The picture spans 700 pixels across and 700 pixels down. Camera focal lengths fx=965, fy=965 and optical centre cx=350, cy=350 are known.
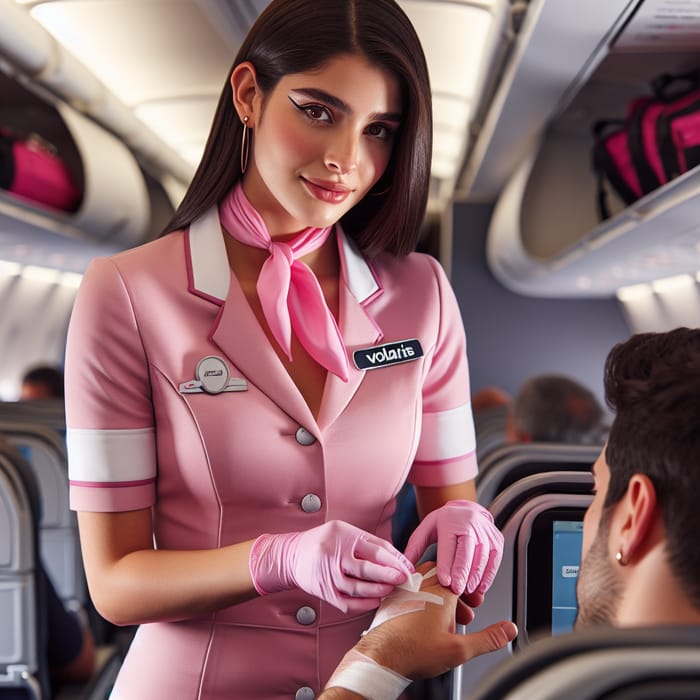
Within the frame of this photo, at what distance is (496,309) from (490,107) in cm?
416

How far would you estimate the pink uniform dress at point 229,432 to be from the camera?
159cm

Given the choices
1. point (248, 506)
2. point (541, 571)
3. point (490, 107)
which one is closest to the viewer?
point (248, 506)

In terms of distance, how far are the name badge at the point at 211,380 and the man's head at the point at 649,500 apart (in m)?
0.62

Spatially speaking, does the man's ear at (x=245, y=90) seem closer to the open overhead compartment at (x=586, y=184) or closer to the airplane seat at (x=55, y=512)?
the open overhead compartment at (x=586, y=184)

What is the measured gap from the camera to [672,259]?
17.8 feet

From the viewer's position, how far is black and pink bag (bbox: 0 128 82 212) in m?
5.79

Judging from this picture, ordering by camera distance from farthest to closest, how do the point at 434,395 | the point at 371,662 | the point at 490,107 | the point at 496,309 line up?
the point at 496,309
the point at 490,107
the point at 434,395
the point at 371,662

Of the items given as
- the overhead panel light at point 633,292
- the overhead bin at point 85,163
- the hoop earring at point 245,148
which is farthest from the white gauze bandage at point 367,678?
the overhead panel light at point 633,292

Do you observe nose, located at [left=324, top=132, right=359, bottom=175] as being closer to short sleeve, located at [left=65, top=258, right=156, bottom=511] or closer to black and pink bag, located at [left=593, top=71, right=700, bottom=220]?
short sleeve, located at [left=65, top=258, right=156, bottom=511]

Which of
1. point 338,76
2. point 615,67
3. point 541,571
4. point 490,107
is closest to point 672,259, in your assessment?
point 615,67

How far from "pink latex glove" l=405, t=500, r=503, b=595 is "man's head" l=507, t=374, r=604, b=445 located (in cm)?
313

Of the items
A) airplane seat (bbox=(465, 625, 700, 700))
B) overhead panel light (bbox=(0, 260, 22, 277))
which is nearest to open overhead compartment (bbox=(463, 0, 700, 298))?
airplane seat (bbox=(465, 625, 700, 700))

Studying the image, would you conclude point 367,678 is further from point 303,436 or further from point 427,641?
point 303,436

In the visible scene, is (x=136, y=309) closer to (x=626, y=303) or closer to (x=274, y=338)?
(x=274, y=338)
